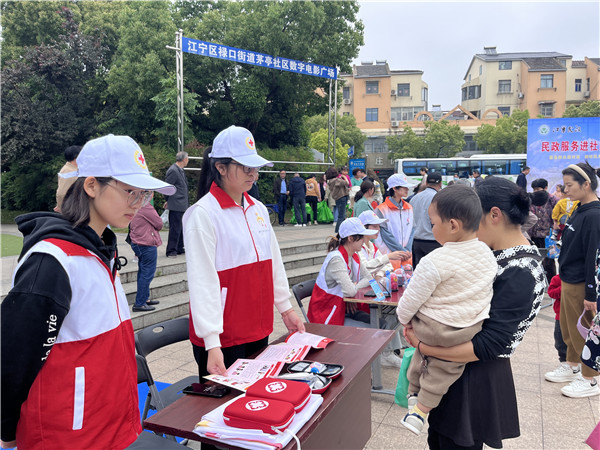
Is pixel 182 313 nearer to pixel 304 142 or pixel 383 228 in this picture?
pixel 383 228

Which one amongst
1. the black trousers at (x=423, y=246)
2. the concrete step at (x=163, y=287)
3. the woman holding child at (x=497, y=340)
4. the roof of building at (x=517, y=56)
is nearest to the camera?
the woman holding child at (x=497, y=340)

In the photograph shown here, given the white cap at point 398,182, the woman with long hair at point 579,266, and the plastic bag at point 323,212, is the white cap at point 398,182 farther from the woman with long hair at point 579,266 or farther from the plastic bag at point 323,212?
the plastic bag at point 323,212

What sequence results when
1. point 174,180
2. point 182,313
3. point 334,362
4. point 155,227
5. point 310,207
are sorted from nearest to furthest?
point 334,362 < point 155,227 < point 182,313 < point 174,180 < point 310,207

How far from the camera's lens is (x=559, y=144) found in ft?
36.0

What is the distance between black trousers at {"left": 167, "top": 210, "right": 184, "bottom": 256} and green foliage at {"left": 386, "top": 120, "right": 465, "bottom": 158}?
108ft

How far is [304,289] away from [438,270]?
221 centimetres

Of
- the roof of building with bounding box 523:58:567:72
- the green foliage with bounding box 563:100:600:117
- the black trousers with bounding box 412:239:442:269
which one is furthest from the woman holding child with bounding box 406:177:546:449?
the roof of building with bounding box 523:58:567:72

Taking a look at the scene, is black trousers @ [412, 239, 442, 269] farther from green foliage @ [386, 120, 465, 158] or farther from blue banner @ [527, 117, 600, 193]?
green foliage @ [386, 120, 465, 158]

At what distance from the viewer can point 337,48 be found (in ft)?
53.5

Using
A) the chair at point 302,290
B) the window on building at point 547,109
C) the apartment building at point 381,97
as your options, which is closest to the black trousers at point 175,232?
the chair at point 302,290

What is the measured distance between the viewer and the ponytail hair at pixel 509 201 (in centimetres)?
180

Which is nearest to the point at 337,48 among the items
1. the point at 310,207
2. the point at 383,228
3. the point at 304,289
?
the point at 310,207

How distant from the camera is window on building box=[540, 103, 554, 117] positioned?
1831 inches

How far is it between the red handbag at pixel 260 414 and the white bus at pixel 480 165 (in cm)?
2142
